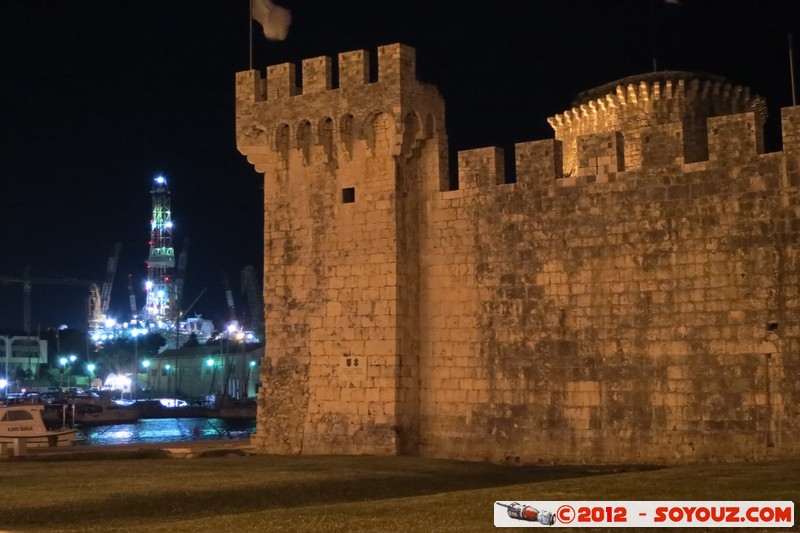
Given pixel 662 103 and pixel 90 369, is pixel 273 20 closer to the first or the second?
pixel 662 103

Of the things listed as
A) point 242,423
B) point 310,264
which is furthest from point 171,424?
point 310,264

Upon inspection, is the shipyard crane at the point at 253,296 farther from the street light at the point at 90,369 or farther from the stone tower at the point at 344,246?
the stone tower at the point at 344,246

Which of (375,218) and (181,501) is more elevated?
(375,218)

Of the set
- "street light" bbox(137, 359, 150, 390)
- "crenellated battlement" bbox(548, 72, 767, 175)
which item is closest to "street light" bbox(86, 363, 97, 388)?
"street light" bbox(137, 359, 150, 390)

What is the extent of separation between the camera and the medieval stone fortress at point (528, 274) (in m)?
18.3

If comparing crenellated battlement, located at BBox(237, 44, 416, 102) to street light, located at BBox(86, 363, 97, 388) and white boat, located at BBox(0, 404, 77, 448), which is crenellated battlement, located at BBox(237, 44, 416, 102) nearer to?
white boat, located at BBox(0, 404, 77, 448)

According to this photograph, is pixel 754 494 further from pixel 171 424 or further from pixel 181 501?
pixel 171 424

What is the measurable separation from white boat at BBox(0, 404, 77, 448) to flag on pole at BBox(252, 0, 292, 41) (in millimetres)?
13087

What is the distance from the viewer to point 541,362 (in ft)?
66.5

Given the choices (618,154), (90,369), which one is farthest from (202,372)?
(618,154)

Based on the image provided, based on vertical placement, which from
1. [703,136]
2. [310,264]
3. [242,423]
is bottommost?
[242,423]

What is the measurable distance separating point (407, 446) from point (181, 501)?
7.27m
